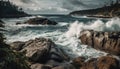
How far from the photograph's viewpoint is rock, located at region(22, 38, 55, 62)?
2186 centimetres

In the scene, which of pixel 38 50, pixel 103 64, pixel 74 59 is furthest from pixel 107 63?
pixel 38 50

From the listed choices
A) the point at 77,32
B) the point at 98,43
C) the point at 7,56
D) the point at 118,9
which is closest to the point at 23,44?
the point at 98,43

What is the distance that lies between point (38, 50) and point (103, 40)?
867 cm

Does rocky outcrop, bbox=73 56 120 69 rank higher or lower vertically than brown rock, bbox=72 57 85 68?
higher

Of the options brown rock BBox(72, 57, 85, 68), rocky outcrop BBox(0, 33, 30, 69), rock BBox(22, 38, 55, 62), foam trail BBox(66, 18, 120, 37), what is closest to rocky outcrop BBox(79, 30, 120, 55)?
foam trail BBox(66, 18, 120, 37)

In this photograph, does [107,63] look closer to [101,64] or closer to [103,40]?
[101,64]

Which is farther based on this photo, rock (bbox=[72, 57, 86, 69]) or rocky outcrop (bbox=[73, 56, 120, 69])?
rock (bbox=[72, 57, 86, 69])

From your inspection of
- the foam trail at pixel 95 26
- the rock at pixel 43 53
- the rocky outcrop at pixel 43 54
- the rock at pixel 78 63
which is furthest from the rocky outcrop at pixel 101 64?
the foam trail at pixel 95 26

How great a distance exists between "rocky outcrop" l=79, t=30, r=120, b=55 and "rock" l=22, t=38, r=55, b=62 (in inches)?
243

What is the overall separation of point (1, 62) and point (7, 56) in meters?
0.24

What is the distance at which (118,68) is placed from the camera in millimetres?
19984

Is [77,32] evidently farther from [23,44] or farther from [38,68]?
[38,68]

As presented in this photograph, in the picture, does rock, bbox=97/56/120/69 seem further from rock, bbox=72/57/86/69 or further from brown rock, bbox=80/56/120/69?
rock, bbox=72/57/86/69

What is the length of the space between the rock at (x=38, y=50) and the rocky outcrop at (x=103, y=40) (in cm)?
618
